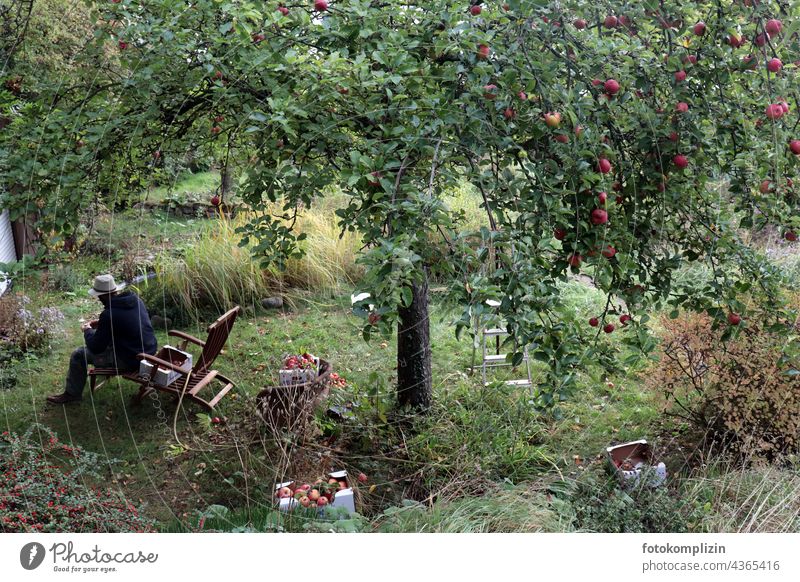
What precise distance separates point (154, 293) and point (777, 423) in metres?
4.30

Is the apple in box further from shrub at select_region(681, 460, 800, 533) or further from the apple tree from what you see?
shrub at select_region(681, 460, 800, 533)

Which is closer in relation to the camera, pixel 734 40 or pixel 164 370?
pixel 734 40

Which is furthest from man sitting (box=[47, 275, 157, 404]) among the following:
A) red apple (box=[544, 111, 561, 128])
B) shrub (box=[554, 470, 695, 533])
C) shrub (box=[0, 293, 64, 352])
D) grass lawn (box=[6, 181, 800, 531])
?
red apple (box=[544, 111, 561, 128])

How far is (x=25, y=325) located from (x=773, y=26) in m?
4.51

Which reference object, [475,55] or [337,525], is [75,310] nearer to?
[337,525]

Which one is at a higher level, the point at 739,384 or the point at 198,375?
the point at 739,384

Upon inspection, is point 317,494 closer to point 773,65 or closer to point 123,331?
point 123,331

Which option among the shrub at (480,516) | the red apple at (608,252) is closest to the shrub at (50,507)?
the shrub at (480,516)

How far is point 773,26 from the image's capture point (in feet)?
6.79

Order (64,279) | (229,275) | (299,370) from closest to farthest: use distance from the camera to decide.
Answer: (299,370)
(229,275)
(64,279)

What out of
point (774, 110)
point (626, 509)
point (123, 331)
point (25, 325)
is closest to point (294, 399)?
point (123, 331)

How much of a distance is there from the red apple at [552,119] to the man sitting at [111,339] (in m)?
2.62

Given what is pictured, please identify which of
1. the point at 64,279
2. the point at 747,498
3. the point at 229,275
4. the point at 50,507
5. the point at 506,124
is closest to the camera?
the point at 506,124

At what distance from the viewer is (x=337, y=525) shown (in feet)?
8.32
